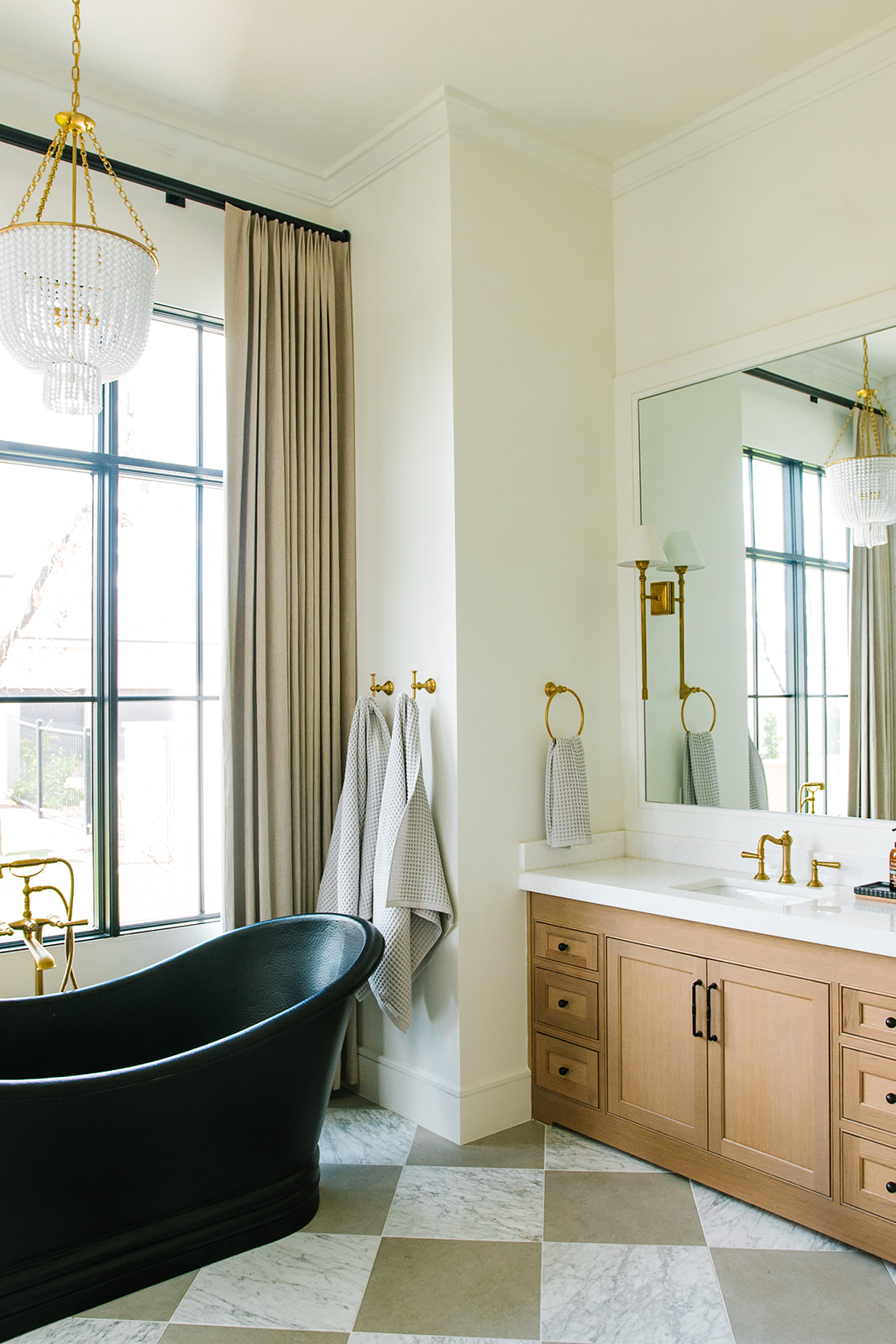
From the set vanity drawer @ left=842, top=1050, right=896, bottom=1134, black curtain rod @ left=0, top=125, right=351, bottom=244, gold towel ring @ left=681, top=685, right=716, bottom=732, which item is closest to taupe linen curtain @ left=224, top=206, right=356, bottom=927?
black curtain rod @ left=0, top=125, right=351, bottom=244

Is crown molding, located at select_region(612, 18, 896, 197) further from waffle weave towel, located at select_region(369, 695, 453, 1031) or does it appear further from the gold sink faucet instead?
the gold sink faucet

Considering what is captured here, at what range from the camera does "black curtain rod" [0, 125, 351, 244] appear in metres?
2.77

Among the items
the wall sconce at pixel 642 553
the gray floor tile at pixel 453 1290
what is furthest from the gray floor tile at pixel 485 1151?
the wall sconce at pixel 642 553

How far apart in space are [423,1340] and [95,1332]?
68 centimetres

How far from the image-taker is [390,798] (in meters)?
3.00

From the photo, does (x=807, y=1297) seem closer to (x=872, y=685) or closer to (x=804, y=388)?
(x=872, y=685)

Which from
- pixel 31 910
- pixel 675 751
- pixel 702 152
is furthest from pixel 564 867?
pixel 702 152

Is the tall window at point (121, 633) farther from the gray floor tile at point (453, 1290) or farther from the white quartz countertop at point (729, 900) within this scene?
the gray floor tile at point (453, 1290)

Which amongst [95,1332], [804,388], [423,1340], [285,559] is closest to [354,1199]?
[423,1340]

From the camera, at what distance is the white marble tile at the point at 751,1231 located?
2.33m

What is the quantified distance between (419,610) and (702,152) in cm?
172

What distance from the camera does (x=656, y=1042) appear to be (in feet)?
9.00

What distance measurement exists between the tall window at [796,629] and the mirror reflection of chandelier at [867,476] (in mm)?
48

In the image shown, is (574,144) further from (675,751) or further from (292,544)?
(675,751)
